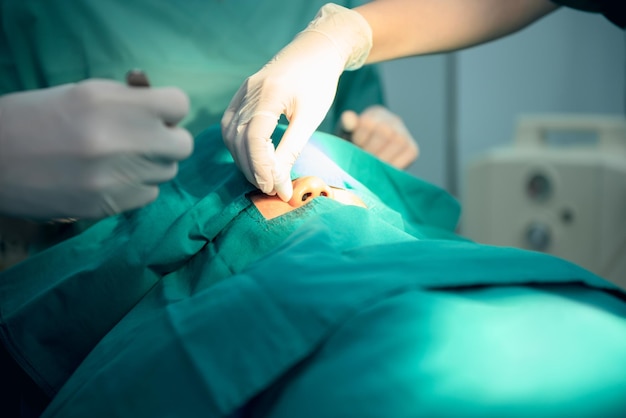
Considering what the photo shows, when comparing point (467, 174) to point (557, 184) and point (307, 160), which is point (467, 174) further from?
point (307, 160)

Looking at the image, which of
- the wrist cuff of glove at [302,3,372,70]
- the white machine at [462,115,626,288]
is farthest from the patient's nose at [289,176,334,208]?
the white machine at [462,115,626,288]

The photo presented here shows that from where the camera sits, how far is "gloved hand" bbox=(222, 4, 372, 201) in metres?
1.06

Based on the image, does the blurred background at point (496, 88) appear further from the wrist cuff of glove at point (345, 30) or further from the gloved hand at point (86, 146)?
A: the gloved hand at point (86, 146)

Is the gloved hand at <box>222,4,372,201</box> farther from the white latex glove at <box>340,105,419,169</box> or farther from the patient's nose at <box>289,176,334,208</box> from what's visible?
the white latex glove at <box>340,105,419,169</box>

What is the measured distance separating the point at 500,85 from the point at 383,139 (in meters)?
1.50

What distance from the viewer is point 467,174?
7.86 ft

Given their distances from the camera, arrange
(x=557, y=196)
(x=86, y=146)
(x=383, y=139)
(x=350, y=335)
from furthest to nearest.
Answer: (x=557, y=196), (x=383, y=139), (x=86, y=146), (x=350, y=335)

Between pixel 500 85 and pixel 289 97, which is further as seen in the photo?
pixel 500 85

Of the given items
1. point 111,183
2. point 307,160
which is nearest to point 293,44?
point 307,160

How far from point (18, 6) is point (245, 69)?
0.50 m

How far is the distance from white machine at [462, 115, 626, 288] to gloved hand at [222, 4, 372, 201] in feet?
3.54

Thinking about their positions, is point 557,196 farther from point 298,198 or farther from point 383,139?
point 298,198

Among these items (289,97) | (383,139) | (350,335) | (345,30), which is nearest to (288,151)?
(289,97)

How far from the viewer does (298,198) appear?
1060 millimetres
